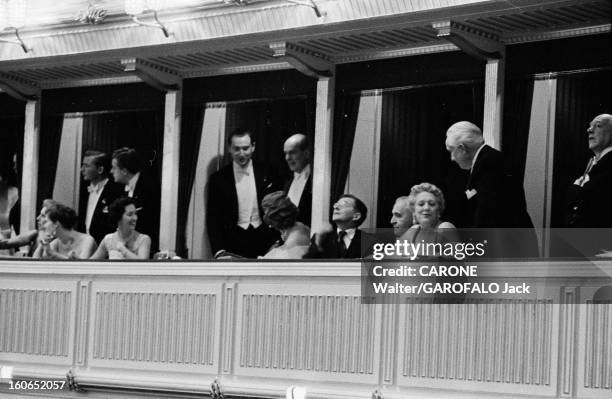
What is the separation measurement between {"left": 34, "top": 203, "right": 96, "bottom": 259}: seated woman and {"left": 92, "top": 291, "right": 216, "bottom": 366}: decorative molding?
4.24 feet

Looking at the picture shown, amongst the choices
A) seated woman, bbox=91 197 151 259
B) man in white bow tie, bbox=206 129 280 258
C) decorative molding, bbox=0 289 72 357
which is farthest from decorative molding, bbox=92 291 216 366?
man in white bow tie, bbox=206 129 280 258

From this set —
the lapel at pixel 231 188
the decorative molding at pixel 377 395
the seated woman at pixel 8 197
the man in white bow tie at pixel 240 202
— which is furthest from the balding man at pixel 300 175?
the seated woman at pixel 8 197

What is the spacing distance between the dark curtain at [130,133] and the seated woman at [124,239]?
1.45 metres

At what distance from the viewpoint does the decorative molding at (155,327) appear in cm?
1178

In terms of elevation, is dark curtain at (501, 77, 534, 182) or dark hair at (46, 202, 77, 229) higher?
dark curtain at (501, 77, 534, 182)

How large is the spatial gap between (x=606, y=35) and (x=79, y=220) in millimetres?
6576

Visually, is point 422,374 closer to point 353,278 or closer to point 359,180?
point 353,278

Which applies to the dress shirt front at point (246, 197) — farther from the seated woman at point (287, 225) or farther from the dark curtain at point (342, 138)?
the seated woman at point (287, 225)

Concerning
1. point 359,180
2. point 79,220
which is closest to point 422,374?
point 359,180

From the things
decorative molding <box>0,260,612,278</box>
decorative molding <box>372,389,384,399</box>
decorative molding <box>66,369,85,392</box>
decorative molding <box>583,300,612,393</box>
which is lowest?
decorative molding <box>372,389,384,399</box>

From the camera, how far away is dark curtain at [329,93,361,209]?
13.2 meters

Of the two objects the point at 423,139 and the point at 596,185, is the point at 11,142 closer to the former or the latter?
the point at 423,139

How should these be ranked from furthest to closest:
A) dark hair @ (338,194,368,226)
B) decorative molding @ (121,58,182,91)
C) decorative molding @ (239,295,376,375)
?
decorative molding @ (121,58,182,91), dark hair @ (338,194,368,226), decorative molding @ (239,295,376,375)

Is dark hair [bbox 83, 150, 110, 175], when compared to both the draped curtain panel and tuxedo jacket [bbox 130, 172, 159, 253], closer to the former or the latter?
tuxedo jacket [bbox 130, 172, 159, 253]
